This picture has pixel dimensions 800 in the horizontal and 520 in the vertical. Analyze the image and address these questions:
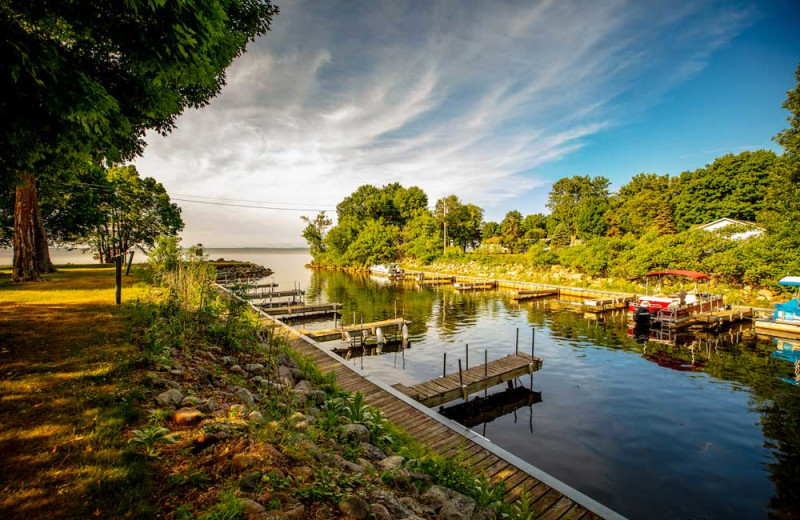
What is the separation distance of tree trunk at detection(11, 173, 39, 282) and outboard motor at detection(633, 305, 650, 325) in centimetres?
3809

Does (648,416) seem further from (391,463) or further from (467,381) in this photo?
(391,463)

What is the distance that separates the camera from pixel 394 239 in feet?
274

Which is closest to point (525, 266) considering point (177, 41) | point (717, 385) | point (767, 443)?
point (717, 385)

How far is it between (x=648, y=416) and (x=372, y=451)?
11089mm

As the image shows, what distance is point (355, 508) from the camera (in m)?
3.64

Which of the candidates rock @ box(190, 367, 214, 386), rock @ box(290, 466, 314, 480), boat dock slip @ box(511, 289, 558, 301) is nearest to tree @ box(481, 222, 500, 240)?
boat dock slip @ box(511, 289, 558, 301)

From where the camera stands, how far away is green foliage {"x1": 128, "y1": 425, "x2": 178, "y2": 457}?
3917mm

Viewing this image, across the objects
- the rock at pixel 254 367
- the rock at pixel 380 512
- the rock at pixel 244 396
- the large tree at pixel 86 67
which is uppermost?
the large tree at pixel 86 67

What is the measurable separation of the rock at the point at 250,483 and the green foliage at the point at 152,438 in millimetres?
1178

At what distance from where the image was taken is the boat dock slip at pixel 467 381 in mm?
10914

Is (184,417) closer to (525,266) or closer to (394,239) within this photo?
(525,266)

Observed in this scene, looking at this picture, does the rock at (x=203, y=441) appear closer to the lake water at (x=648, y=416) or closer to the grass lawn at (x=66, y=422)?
the grass lawn at (x=66, y=422)

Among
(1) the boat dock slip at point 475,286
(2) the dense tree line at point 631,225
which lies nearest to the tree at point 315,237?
(2) the dense tree line at point 631,225

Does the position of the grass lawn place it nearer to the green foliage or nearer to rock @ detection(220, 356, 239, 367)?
the green foliage
